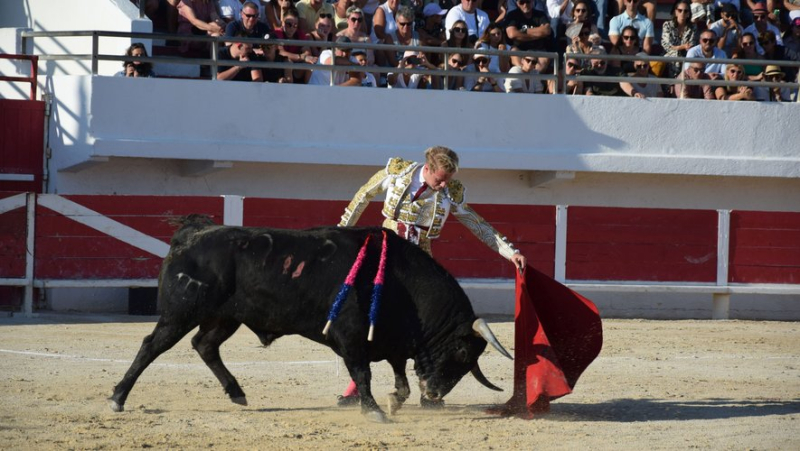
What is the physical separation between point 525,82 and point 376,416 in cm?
634

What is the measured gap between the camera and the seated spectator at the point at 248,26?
9820 millimetres

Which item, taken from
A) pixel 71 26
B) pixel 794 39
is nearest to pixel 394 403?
pixel 71 26

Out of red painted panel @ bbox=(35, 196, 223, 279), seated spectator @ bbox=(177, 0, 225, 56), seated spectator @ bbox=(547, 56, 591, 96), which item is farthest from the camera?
seated spectator @ bbox=(547, 56, 591, 96)

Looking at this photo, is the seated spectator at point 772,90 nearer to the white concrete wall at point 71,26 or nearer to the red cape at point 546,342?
the white concrete wall at point 71,26

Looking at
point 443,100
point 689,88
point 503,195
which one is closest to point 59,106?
point 443,100

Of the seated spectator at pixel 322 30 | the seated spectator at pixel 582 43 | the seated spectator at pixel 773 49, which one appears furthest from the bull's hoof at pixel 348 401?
the seated spectator at pixel 773 49

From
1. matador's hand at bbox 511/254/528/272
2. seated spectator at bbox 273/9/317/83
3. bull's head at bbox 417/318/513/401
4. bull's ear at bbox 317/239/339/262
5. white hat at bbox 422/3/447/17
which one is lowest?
bull's head at bbox 417/318/513/401

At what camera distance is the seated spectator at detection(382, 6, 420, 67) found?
34.3 feet

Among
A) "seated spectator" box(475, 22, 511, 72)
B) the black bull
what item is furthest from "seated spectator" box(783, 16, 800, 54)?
the black bull

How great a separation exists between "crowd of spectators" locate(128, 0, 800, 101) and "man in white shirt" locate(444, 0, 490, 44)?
1cm

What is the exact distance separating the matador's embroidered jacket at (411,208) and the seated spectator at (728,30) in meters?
6.89

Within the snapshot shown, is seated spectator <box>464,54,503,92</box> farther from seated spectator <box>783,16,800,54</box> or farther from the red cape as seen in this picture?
the red cape

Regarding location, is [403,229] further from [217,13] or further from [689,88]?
[689,88]

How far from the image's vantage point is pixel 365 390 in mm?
5027
